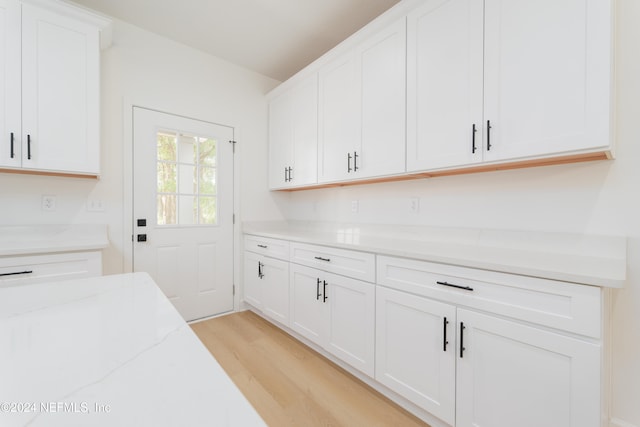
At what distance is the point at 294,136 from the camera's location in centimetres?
292

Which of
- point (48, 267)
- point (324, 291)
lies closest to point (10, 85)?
point (48, 267)

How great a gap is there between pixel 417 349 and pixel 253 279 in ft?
6.21

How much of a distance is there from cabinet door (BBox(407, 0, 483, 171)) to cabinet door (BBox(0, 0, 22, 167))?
253 centimetres

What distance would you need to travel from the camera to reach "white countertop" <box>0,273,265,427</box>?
36 centimetres

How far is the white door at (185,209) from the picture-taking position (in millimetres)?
2564

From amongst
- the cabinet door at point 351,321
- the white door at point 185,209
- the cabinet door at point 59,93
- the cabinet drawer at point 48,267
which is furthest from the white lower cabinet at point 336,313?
the cabinet door at point 59,93

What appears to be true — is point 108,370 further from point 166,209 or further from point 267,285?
point 166,209

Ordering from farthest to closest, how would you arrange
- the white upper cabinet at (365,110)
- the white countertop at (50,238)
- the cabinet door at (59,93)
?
1. the white upper cabinet at (365,110)
2. the cabinet door at (59,93)
3. the white countertop at (50,238)

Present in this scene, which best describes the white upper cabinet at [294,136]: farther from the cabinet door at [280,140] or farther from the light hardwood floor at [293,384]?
the light hardwood floor at [293,384]

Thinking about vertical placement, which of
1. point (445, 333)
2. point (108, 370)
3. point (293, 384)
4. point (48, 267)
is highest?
point (108, 370)

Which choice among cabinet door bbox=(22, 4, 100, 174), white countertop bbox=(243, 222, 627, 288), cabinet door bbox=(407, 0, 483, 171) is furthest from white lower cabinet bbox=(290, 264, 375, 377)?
cabinet door bbox=(22, 4, 100, 174)

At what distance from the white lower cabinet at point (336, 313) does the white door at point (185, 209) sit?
104 cm

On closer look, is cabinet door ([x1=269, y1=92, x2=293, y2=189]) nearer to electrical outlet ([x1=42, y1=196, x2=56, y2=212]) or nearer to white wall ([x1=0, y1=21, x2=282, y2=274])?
white wall ([x1=0, y1=21, x2=282, y2=274])

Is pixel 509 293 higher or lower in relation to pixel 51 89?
A: lower
